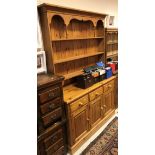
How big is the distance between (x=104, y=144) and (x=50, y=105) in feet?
3.58

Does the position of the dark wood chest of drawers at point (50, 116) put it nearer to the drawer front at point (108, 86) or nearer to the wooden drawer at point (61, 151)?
the wooden drawer at point (61, 151)

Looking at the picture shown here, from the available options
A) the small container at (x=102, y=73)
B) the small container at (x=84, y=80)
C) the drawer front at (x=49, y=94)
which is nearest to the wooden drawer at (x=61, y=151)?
the drawer front at (x=49, y=94)

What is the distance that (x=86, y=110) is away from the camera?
209 cm

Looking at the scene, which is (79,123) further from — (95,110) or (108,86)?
(108,86)

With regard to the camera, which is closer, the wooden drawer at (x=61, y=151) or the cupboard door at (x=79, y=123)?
the wooden drawer at (x=61, y=151)

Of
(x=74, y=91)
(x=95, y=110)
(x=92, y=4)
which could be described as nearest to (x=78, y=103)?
(x=74, y=91)

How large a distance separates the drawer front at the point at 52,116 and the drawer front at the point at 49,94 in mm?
183

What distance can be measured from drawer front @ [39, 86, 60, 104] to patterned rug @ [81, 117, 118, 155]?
3.23ft

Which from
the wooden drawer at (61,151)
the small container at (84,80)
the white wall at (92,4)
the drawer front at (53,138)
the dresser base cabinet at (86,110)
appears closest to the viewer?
the drawer front at (53,138)

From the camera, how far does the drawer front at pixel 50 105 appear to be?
1510 mm
